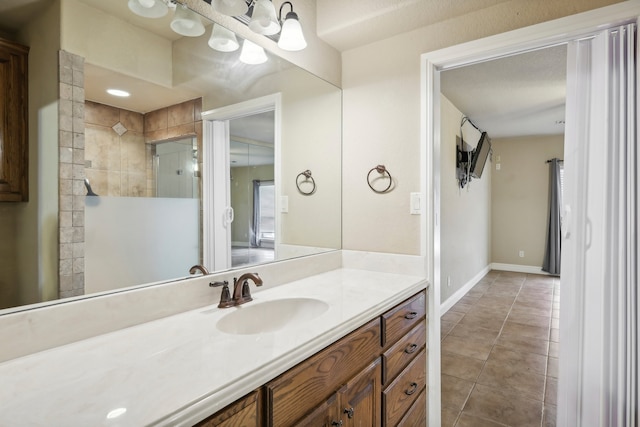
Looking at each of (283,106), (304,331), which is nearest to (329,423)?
(304,331)

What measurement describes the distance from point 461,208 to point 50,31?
14.0 ft

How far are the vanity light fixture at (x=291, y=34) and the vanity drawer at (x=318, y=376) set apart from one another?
1317 millimetres

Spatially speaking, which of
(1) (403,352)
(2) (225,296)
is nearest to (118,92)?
(2) (225,296)

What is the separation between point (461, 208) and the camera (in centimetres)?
428

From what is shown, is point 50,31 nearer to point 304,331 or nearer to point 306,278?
point 304,331

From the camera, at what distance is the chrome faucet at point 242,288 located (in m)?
1.32

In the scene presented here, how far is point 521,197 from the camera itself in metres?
6.07

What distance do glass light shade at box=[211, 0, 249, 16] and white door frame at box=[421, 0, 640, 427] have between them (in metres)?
0.98

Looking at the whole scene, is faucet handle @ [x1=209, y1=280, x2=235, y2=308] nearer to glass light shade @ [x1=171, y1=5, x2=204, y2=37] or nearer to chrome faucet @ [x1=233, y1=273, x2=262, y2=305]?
chrome faucet @ [x1=233, y1=273, x2=262, y2=305]

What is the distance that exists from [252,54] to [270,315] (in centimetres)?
122

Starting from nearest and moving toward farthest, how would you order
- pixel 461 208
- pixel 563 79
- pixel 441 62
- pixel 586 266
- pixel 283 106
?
pixel 586 266 → pixel 441 62 → pixel 283 106 → pixel 563 79 → pixel 461 208

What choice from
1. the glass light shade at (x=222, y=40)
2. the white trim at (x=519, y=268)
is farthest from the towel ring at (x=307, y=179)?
the white trim at (x=519, y=268)

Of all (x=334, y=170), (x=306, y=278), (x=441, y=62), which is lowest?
(x=306, y=278)

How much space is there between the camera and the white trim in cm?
591
